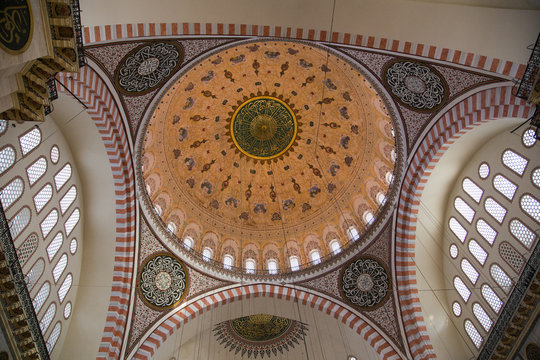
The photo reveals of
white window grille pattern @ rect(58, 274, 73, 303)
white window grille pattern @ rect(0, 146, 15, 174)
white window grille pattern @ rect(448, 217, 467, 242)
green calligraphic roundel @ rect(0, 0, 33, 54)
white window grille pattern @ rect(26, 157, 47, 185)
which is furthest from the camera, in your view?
white window grille pattern @ rect(448, 217, 467, 242)

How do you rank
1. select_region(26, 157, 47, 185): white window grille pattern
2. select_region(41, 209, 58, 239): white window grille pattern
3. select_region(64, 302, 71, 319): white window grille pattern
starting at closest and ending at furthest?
1. select_region(26, 157, 47, 185): white window grille pattern
2. select_region(41, 209, 58, 239): white window grille pattern
3. select_region(64, 302, 71, 319): white window grille pattern

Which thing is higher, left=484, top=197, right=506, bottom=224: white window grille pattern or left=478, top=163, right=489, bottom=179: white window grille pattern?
left=478, top=163, right=489, bottom=179: white window grille pattern

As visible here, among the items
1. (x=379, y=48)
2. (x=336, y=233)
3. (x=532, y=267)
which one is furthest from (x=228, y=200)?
(x=532, y=267)

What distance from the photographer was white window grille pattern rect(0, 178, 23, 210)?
21.4ft

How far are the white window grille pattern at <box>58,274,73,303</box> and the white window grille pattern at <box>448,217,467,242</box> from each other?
408 inches

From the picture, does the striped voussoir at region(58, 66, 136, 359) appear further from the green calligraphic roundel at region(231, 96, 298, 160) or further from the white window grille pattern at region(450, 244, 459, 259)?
the white window grille pattern at region(450, 244, 459, 259)

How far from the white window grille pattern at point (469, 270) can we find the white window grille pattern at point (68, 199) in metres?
10.4

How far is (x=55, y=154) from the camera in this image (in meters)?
8.24

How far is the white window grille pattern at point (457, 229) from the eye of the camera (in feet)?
Result: 31.4

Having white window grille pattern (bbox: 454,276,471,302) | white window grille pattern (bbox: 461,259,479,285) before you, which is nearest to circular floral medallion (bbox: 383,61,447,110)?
white window grille pattern (bbox: 461,259,479,285)

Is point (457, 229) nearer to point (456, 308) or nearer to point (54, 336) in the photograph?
point (456, 308)

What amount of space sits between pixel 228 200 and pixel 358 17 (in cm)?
884

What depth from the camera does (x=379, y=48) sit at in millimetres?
7262

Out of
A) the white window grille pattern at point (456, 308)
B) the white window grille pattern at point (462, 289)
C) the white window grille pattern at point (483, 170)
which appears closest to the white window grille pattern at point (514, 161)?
the white window grille pattern at point (483, 170)
